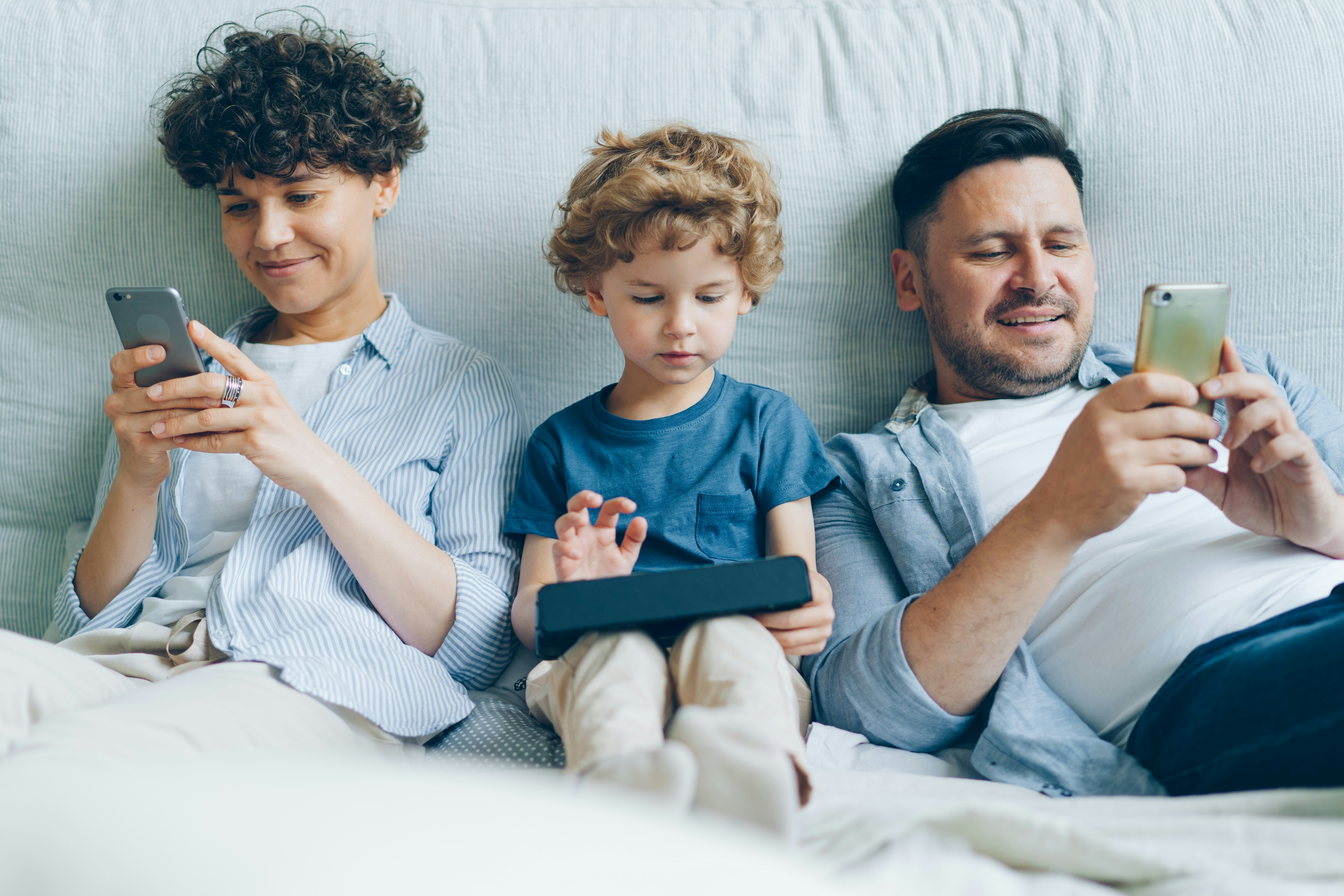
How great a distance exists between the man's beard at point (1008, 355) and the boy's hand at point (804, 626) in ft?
1.57

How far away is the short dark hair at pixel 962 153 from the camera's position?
1264 mm

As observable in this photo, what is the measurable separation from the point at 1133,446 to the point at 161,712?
3.24 ft

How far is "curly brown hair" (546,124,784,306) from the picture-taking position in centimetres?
107

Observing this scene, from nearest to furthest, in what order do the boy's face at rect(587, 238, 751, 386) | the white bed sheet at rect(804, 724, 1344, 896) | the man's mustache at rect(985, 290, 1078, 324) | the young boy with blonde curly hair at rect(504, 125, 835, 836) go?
1. the white bed sheet at rect(804, 724, 1344, 896)
2. the young boy with blonde curly hair at rect(504, 125, 835, 836)
3. the boy's face at rect(587, 238, 751, 386)
4. the man's mustache at rect(985, 290, 1078, 324)

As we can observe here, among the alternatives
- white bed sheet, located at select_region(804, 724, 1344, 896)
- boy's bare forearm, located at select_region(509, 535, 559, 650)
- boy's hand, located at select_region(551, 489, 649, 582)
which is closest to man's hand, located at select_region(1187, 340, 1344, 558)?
white bed sheet, located at select_region(804, 724, 1344, 896)

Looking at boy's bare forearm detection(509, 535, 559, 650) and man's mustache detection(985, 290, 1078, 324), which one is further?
man's mustache detection(985, 290, 1078, 324)

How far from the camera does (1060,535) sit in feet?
3.09

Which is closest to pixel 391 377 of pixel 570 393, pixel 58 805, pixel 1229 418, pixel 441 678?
pixel 570 393

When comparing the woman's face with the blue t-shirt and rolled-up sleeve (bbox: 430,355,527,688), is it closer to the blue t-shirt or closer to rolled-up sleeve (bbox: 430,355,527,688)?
rolled-up sleeve (bbox: 430,355,527,688)

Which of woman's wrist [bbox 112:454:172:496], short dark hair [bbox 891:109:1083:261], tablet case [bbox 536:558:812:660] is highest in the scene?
short dark hair [bbox 891:109:1083:261]

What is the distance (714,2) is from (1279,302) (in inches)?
40.8

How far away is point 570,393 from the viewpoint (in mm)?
1419

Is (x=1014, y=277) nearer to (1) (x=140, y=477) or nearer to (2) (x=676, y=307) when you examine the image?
(2) (x=676, y=307)

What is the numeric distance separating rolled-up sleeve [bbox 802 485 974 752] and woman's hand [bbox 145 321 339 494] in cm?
66
